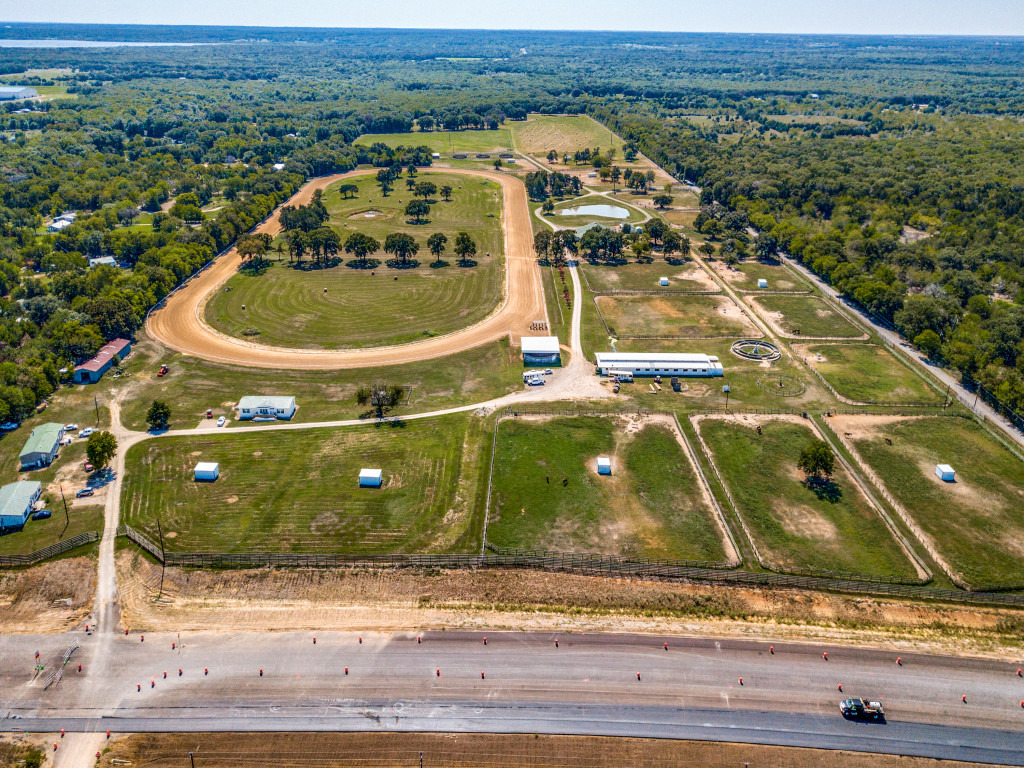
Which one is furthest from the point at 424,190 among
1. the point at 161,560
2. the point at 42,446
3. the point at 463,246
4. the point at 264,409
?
the point at 161,560

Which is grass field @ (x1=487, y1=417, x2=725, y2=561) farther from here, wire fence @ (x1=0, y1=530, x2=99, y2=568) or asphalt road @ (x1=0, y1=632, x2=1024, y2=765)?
wire fence @ (x1=0, y1=530, x2=99, y2=568)

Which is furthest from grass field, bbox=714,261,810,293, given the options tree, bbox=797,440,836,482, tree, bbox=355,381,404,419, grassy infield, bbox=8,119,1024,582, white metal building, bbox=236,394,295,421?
white metal building, bbox=236,394,295,421

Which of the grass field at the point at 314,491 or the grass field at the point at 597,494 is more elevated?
the grass field at the point at 597,494

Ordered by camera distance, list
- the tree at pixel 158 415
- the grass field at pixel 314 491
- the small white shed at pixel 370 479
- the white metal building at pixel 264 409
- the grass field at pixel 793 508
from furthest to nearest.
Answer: the white metal building at pixel 264 409
the tree at pixel 158 415
the small white shed at pixel 370 479
the grass field at pixel 314 491
the grass field at pixel 793 508

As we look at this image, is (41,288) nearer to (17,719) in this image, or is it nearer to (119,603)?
(119,603)

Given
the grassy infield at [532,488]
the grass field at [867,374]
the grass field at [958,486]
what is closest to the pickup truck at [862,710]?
the grassy infield at [532,488]

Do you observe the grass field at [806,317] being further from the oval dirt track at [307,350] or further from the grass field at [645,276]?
the oval dirt track at [307,350]

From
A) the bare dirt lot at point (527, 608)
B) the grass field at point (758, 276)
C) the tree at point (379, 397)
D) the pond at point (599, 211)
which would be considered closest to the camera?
the bare dirt lot at point (527, 608)

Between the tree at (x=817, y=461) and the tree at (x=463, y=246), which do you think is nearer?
the tree at (x=817, y=461)
